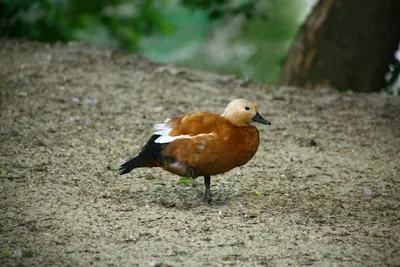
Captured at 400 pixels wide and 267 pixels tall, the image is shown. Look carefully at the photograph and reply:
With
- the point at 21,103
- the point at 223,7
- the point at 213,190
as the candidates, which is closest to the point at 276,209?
the point at 213,190

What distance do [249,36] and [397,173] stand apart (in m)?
9.15

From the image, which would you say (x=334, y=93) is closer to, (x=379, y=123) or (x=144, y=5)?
(x=379, y=123)

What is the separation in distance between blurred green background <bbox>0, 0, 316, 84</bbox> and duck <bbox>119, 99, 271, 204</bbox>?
4.52 m

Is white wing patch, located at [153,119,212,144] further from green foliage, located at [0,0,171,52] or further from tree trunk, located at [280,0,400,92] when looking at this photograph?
green foliage, located at [0,0,171,52]

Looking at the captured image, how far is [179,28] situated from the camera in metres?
14.2

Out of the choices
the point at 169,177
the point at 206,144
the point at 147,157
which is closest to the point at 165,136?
the point at 147,157

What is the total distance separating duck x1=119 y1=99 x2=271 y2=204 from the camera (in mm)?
4559

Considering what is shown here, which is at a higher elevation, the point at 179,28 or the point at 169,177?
the point at 179,28

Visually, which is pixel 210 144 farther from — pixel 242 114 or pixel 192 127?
pixel 242 114

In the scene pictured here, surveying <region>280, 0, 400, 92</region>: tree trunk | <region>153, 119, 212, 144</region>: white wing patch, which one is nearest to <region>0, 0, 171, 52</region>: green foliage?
<region>280, 0, 400, 92</region>: tree trunk

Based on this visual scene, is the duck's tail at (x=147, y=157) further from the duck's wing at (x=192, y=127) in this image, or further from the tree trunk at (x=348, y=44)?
the tree trunk at (x=348, y=44)

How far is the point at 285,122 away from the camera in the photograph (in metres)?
7.02

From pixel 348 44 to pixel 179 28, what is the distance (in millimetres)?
6513

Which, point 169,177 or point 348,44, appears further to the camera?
point 348,44
